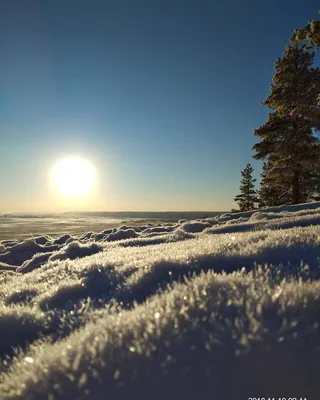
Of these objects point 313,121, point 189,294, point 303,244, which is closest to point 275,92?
point 313,121

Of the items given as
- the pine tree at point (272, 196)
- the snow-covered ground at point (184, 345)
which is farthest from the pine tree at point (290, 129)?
the snow-covered ground at point (184, 345)

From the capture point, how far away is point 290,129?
90.5 feet

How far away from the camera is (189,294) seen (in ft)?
6.37

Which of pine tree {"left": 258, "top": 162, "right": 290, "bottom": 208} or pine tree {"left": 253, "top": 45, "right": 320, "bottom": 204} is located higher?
pine tree {"left": 253, "top": 45, "right": 320, "bottom": 204}

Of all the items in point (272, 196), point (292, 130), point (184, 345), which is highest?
point (292, 130)

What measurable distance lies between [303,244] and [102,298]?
7.37ft

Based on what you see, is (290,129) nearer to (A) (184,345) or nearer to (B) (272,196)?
(B) (272,196)

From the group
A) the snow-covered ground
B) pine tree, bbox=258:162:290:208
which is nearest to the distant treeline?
pine tree, bbox=258:162:290:208

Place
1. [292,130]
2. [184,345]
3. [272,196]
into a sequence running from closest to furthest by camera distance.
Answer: [184,345]
[292,130]
[272,196]

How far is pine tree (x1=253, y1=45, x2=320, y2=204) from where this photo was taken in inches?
1004

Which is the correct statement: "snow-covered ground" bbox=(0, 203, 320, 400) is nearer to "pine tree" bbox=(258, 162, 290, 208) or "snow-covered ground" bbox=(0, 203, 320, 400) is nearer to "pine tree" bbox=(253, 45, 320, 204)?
"pine tree" bbox=(253, 45, 320, 204)

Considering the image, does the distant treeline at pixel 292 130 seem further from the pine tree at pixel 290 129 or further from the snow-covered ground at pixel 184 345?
the snow-covered ground at pixel 184 345

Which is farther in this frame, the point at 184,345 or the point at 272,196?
the point at 272,196

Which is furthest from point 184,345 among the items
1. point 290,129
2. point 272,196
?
point 272,196
